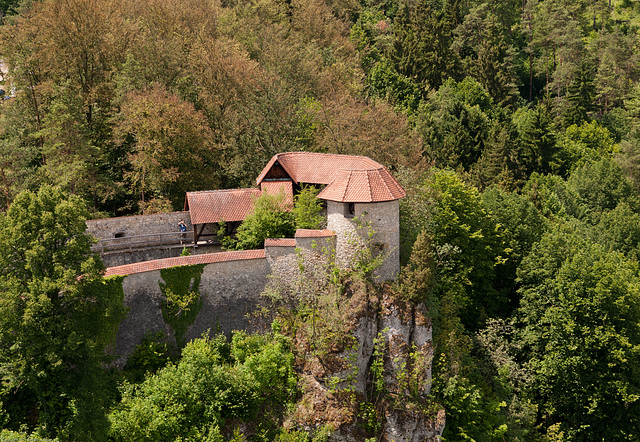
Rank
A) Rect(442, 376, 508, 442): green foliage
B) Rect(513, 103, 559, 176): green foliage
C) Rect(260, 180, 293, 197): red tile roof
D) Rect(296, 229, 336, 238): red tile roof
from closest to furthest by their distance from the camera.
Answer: Rect(296, 229, 336, 238): red tile roof, Rect(442, 376, 508, 442): green foliage, Rect(260, 180, 293, 197): red tile roof, Rect(513, 103, 559, 176): green foliage

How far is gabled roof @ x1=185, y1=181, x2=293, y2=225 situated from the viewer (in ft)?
117

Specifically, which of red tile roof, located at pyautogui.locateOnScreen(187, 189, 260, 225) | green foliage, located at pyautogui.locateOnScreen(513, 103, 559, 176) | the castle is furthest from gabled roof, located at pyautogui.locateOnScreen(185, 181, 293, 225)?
green foliage, located at pyautogui.locateOnScreen(513, 103, 559, 176)

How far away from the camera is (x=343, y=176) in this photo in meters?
32.2

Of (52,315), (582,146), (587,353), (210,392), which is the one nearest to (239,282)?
(210,392)

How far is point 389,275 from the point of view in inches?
1259

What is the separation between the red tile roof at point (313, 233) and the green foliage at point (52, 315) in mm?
9375

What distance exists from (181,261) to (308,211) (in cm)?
681

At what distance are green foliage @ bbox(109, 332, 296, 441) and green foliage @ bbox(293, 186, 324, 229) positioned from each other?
5.94m

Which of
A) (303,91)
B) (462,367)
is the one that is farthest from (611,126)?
(462,367)

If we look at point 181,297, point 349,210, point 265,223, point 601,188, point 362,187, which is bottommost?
point 601,188

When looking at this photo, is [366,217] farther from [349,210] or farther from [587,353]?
[587,353]

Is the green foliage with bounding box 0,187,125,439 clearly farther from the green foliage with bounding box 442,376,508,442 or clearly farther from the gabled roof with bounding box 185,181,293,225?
the green foliage with bounding box 442,376,508,442

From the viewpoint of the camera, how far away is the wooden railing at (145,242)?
35281 millimetres

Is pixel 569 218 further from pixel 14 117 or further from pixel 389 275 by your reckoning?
pixel 14 117
